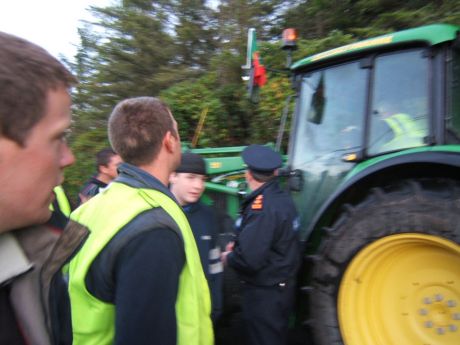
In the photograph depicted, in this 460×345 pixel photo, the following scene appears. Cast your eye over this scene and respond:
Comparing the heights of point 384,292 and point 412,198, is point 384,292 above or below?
below

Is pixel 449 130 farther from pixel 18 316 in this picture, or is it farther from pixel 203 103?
pixel 203 103

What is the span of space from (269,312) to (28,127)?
2163mm

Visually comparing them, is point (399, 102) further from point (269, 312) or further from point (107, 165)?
point (107, 165)

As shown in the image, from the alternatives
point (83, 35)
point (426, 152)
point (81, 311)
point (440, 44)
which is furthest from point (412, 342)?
point (83, 35)

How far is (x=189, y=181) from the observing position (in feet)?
9.50

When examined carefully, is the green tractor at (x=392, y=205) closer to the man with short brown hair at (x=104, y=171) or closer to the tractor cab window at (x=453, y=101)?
the tractor cab window at (x=453, y=101)

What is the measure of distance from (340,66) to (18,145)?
101 inches

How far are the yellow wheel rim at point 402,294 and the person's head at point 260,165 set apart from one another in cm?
75

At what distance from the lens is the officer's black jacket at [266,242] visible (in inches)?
101

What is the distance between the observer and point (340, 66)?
117 inches

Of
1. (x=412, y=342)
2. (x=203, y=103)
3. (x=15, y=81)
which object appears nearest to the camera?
(x=15, y=81)

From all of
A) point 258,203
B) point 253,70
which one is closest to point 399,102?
point 258,203

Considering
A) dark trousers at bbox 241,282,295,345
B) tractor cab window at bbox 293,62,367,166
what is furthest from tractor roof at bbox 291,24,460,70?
dark trousers at bbox 241,282,295,345

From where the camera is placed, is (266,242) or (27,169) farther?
(266,242)
